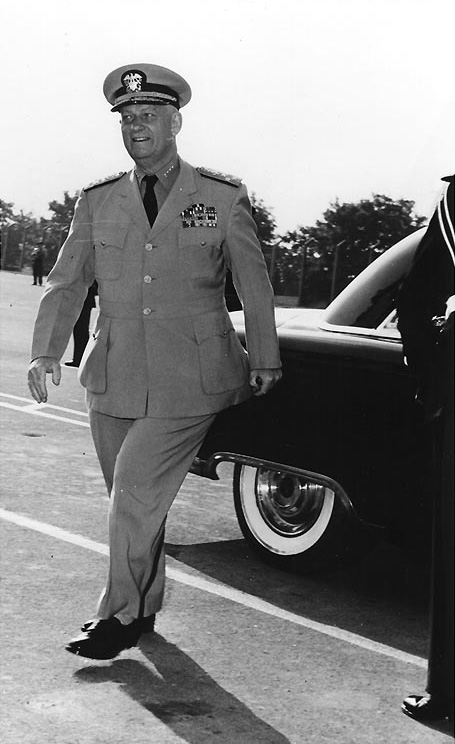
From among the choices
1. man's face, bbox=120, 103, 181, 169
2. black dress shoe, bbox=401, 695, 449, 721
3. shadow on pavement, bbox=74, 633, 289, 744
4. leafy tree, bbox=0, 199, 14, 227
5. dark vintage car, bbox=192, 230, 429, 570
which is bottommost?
shadow on pavement, bbox=74, 633, 289, 744

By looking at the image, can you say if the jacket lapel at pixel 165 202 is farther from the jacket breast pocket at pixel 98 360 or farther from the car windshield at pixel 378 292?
the car windshield at pixel 378 292

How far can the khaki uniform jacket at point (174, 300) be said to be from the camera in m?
4.66

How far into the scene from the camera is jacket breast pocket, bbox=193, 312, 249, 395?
15.4ft

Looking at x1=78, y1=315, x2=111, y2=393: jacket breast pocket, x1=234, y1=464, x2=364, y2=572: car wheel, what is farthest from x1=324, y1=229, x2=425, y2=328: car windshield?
x1=78, y1=315, x2=111, y2=393: jacket breast pocket

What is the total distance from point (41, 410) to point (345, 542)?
557 cm

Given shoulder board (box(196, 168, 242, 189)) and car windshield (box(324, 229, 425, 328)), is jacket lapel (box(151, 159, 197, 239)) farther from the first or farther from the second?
car windshield (box(324, 229, 425, 328))

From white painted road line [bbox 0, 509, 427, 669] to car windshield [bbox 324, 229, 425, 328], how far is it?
1220mm

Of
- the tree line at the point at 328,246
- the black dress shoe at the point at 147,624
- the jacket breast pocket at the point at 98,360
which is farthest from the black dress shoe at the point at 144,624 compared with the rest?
the tree line at the point at 328,246

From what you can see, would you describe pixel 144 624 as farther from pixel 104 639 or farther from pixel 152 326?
pixel 152 326

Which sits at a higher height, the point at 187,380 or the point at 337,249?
the point at 337,249

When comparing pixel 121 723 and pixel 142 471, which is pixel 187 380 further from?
pixel 121 723

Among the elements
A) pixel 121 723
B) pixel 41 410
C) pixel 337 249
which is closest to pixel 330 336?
pixel 121 723

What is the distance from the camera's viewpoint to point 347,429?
17.1ft

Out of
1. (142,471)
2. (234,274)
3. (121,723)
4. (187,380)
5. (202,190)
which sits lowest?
(121,723)
